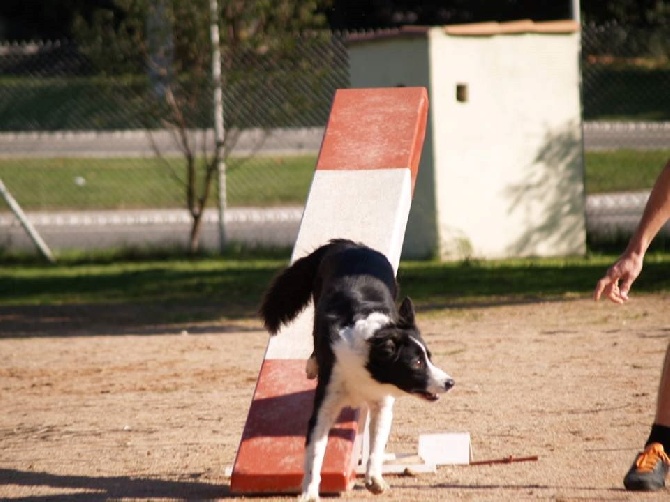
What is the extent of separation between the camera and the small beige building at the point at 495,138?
14.4 meters

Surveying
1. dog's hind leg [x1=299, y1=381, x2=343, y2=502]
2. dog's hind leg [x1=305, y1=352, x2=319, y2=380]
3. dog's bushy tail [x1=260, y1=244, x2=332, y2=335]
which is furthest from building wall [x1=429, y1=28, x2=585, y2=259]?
dog's hind leg [x1=299, y1=381, x2=343, y2=502]

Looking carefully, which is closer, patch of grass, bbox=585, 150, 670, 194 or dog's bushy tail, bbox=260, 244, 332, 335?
dog's bushy tail, bbox=260, 244, 332, 335

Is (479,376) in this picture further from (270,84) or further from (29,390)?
(270,84)

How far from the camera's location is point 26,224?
50.3 ft

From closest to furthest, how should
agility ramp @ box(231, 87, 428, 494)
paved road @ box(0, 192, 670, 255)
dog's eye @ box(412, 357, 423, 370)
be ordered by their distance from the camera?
dog's eye @ box(412, 357, 423, 370) < agility ramp @ box(231, 87, 428, 494) < paved road @ box(0, 192, 670, 255)

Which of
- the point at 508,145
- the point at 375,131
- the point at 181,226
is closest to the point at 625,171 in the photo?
the point at 508,145

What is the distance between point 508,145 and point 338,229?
7942 millimetres

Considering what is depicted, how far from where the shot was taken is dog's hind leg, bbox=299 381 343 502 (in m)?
5.42

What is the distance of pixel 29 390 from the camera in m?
8.58

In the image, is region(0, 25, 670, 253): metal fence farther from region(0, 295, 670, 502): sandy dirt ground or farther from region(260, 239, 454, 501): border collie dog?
region(260, 239, 454, 501): border collie dog

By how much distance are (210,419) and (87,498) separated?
174 cm

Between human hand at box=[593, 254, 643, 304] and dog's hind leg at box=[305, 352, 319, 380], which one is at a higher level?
human hand at box=[593, 254, 643, 304]

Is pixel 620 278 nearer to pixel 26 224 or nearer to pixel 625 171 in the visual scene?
pixel 26 224

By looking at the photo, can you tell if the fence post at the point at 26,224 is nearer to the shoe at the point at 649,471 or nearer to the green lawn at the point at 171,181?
the green lawn at the point at 171,181
